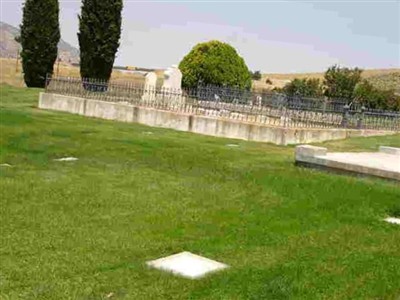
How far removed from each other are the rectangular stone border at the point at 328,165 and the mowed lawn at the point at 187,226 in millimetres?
258

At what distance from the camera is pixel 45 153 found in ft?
38.9

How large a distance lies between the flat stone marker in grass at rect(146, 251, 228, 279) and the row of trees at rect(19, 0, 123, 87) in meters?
28.8

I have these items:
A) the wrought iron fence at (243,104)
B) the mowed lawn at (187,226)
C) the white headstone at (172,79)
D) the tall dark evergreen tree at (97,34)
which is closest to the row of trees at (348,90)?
the tall dark evergreen tree at (97,34)

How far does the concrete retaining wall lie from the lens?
56.9ft

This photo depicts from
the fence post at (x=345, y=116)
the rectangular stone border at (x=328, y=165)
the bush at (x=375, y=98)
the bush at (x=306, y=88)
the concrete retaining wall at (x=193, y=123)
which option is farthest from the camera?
the bush at (x=306, y=88)

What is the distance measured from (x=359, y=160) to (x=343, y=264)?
6.41m

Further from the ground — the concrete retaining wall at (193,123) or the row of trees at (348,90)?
the row of trees at (348,90)

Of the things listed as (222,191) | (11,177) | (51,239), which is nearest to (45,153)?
(11,177)

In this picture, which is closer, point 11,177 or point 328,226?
point 328,226

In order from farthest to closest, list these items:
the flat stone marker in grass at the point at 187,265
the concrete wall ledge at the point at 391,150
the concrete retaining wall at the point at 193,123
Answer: the concrete retaining wall at the point at 193,123, the concrete wall ledge at the point at 391,150, the flat stone marker in grass at the point at 187,265

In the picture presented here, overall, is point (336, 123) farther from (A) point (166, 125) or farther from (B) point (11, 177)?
(B) point (11, 177)

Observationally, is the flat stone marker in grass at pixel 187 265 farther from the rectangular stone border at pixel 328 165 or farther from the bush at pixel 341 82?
the bush at pixel 341 82

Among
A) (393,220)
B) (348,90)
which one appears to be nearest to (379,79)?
(348,90)

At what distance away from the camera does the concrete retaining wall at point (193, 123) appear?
56.9 feet
